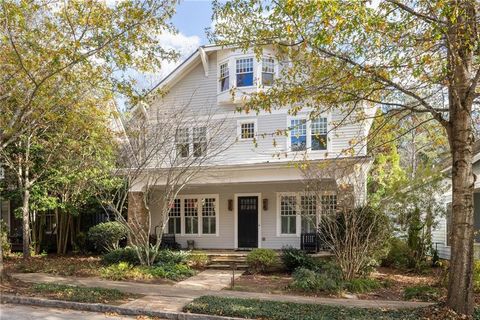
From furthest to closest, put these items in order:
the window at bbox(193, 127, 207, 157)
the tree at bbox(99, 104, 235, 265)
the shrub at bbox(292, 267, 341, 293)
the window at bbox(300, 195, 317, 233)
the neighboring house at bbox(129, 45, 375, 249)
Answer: the neighboring house at bbox(129, 45, 375, 249) → the window at bbox(193, 127, 207, 157) → the tree at bbox(99, 104, 235, 265) → the window at bbox(300, 195, 317, 233) → the shrub at bbox(292, 267, 341, 293)

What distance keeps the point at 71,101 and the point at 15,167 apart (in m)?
6.15

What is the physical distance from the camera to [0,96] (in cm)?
1079

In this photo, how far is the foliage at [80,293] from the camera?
8467 millimetres

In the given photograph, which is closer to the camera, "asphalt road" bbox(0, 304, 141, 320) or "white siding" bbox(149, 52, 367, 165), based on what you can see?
"asphalt road" bbox(0, 304, 141, 320)

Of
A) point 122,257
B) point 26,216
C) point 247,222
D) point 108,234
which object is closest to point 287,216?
point 247,222

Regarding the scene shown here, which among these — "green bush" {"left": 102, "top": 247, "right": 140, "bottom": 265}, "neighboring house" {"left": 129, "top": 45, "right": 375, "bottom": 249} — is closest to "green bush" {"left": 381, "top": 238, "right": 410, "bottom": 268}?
"neighboring house" {"left": 129, "top": 45, "right": 375, "bottom": 249}

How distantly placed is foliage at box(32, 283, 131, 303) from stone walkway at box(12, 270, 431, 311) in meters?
0.54

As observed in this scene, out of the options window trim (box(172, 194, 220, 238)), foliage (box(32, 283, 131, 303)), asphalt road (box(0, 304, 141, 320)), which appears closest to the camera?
asphalt road (box(0, 304, 141, 320))

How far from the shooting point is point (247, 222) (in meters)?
17.2

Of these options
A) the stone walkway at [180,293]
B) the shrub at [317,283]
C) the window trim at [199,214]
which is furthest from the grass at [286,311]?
the window trim at [199,214]

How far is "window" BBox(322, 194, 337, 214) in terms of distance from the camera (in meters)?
11.6

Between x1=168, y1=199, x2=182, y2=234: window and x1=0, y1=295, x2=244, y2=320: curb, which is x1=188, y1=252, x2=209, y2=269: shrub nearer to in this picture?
x1=168, y1=199, x2=182, y2=234: window

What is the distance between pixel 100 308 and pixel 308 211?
25.5 feet

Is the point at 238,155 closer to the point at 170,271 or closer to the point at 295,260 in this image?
the point at 295,260
